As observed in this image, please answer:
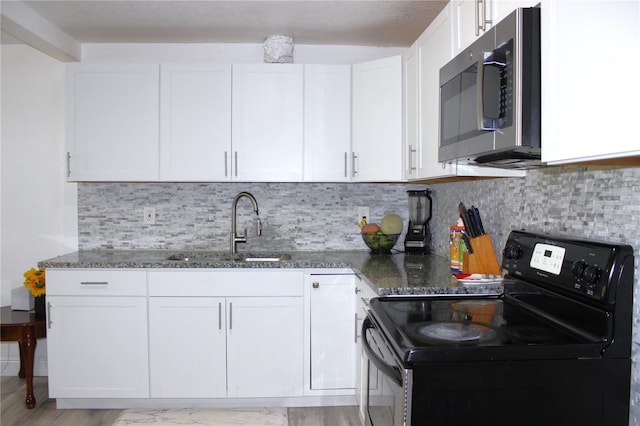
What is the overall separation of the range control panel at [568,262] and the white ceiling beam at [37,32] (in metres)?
2.58

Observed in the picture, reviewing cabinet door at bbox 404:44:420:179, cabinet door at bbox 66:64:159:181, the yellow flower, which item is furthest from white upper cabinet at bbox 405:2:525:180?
the yellow flower

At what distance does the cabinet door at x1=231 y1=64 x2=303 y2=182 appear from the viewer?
2994 millimetres

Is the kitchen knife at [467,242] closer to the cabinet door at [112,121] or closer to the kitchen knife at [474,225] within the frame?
the kitchen knife at [474,225]

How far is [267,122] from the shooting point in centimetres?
301

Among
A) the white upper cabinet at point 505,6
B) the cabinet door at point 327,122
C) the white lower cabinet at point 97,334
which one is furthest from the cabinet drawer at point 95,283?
the white upper cabinet at point 505,6

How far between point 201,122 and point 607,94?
2.34 metres

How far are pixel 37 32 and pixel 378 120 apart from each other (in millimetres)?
1921

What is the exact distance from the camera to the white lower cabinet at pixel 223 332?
275 centimetres

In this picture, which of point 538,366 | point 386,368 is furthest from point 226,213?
point 538,366

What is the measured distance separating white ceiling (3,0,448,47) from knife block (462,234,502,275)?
4.14 ft

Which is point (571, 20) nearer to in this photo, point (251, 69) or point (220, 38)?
point (251, 69)

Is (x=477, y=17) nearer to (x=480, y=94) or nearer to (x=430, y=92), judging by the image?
(x=480, y=94)

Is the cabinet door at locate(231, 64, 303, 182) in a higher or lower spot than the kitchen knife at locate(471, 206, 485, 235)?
higher

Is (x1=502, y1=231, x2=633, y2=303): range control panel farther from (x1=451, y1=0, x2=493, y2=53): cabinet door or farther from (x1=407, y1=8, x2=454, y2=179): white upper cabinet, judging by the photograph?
(x1=451, y1=0, x2=493, y2=53): cabinet door
